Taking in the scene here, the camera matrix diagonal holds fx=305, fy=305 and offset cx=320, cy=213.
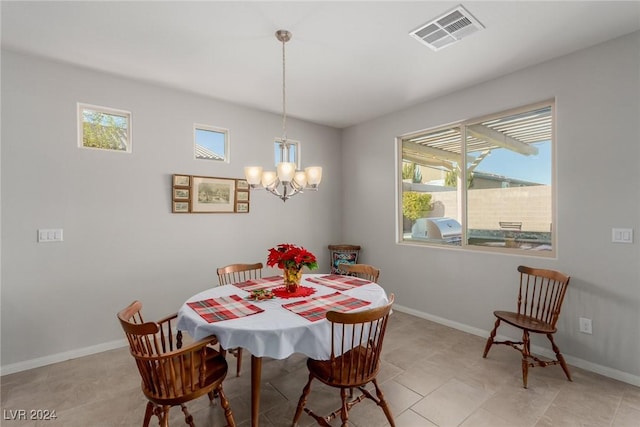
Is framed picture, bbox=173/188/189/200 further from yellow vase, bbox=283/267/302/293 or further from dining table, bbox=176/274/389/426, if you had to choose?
yellow vase, bbox=283/267/302/293

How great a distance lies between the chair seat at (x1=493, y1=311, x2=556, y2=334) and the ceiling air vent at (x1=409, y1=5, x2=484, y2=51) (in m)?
2.36

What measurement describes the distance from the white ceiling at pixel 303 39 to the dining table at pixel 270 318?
2.04 meters

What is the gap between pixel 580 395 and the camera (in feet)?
7.40

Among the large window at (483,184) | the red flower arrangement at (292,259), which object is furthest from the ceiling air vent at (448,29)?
the red flower arrangement at (292,259)

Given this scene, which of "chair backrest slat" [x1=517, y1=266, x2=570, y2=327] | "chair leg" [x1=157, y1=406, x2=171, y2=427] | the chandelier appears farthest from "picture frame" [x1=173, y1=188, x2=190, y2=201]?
"chair backrest slat" [x1=517, y1=266, x2=570, y2=327]

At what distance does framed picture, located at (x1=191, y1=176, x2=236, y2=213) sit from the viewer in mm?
3574

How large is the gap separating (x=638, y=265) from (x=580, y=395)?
1.10 meters

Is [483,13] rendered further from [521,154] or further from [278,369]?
[278,369]

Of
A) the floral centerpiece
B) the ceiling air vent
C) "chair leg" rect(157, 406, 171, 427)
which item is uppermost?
the ceiling air vent

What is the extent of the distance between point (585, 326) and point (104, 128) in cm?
487

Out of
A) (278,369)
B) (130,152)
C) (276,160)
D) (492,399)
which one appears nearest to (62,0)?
(130,152)

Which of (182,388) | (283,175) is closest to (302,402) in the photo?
(182,388)

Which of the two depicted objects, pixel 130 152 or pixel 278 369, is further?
pixel 130 152

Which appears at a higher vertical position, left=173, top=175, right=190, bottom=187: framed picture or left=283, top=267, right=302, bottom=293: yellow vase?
left=173, top=175, right=190, bottom=187: framed picture
